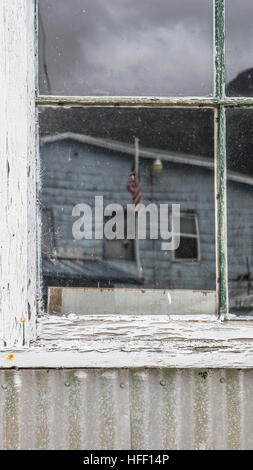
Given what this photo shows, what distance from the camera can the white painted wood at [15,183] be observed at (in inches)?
69.7

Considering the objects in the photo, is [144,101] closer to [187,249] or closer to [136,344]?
[136,344]

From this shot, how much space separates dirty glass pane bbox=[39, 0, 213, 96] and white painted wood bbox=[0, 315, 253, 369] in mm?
775

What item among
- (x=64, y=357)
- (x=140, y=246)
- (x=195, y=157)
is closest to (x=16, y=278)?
(x=64, y=357)

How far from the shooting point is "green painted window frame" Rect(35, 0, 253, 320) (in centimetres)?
204

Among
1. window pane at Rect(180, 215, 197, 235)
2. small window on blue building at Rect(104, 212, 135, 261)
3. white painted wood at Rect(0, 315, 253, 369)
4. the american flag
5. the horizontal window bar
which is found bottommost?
white painted wood at Rect(0, 315, 253, 369)

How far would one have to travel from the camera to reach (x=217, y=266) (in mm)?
2066

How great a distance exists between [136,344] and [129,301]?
347 mm

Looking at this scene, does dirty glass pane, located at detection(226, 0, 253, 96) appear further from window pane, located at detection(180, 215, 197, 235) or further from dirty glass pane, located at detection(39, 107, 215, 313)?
window pane, located at detection(180, 215, 197, 235)

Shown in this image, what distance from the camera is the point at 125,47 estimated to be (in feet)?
8.63

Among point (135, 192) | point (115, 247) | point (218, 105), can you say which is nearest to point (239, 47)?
point (218, 105)

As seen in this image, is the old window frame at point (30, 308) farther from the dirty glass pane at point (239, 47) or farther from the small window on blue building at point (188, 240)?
the small window on blue building at point (188, 240)

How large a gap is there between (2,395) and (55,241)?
Result: 0.60 metres

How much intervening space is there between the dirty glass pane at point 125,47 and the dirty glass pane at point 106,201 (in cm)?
10

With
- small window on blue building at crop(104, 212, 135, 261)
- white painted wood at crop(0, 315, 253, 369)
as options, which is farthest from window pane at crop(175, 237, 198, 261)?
white painted wood at crop(0, 315, 253, 369)
